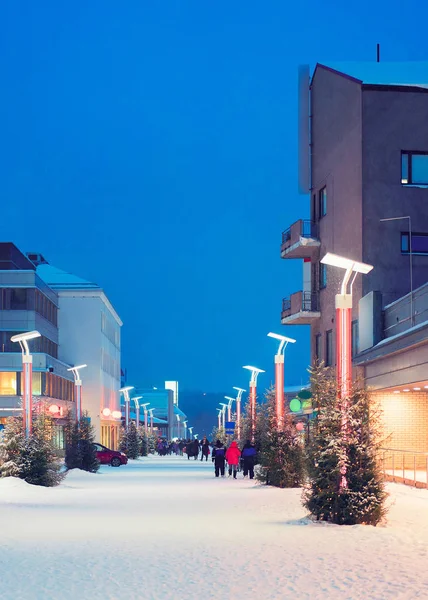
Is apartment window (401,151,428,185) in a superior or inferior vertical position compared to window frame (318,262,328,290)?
superior

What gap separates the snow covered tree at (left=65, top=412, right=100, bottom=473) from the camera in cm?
4669

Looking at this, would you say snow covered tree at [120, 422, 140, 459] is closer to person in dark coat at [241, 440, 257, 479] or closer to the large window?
the large window

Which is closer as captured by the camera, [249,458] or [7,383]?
[249,458]

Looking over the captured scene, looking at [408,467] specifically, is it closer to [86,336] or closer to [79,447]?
[79,447]

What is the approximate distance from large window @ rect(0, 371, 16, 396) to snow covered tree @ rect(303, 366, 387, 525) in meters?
63.9

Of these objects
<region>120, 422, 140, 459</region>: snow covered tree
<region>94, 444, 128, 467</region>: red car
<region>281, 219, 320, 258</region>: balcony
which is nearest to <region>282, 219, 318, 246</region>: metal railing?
<region>281, 219, 320, 258</region>: balcony

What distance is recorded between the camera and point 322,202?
51438 mm

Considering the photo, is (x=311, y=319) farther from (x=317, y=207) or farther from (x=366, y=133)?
(x=366, y=133)

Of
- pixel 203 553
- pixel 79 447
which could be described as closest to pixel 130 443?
pixel 79 447

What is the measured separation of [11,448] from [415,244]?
61.8ft

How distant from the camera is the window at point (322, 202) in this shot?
166ft

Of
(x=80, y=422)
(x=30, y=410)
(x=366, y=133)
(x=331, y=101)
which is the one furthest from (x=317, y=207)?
(x=30, y=410)

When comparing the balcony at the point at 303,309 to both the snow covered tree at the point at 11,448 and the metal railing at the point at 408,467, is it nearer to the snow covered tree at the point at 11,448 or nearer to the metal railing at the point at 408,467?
the metal railing at the point at 408,467

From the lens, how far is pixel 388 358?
3622 cm
